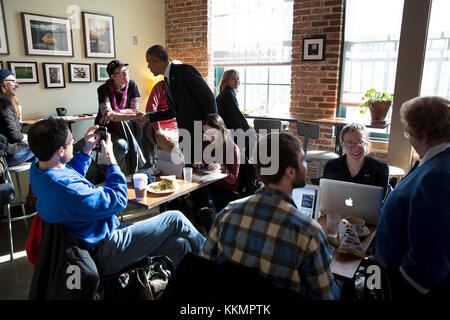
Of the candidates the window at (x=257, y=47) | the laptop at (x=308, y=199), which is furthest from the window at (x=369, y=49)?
the laptop at (x=308, y=199)

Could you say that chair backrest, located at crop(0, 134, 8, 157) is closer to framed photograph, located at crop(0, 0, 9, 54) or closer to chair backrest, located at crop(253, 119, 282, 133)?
framed photograph, located at crop(0, 0, 9, 54)

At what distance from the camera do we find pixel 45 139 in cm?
165

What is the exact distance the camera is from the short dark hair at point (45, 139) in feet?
5.38

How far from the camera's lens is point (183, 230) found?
2.09 m

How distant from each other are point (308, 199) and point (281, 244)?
72 centimetres

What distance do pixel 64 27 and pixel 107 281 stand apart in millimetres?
3967

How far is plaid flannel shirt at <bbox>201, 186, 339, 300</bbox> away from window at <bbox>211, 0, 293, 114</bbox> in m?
4.17

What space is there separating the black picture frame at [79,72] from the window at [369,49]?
11.7ft

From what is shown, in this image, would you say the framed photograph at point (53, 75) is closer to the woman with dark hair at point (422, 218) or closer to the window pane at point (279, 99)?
the window pane at point (279, 99)

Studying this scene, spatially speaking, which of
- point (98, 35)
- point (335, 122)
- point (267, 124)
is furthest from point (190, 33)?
point (335, 122)

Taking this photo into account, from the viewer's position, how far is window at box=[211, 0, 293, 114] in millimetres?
5043

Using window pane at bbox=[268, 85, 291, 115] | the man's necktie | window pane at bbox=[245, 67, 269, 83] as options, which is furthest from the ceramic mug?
window pane at bbox=[245, 67, 269, 83]

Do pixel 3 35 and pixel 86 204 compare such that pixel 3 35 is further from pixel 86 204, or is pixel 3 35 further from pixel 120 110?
pixel 86 204
